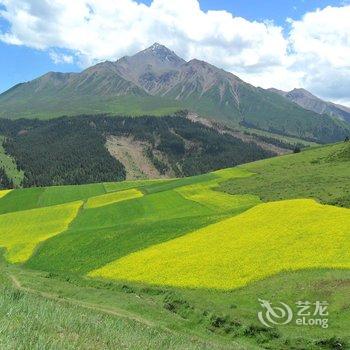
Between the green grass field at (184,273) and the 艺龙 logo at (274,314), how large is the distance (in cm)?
68

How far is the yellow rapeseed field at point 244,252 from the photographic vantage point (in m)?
43.9

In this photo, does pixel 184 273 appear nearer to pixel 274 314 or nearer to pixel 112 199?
pixel 274 314

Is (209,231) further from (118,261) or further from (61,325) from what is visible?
(61,325)

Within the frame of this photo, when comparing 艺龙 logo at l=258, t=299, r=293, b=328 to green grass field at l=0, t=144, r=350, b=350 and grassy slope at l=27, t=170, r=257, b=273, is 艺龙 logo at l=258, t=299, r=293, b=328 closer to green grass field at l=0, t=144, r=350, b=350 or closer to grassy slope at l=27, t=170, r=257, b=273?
green grass field at l=0, t=144, r=350, b=350

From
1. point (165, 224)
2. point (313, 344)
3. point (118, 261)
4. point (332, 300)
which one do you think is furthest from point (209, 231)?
point (313, 344)

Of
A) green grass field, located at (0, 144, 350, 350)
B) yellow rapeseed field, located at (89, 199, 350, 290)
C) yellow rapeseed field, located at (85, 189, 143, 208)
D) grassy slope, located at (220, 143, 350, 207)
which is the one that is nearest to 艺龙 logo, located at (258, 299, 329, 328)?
green grass field, located at (0, 144, 350, 350)

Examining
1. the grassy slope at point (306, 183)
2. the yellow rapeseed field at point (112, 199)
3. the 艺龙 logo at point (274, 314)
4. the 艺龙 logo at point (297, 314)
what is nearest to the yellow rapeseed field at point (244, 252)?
the 艺龙 logo at point (274, 314)

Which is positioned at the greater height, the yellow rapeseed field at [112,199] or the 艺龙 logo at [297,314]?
the yellow rapeseed field at [112,199]

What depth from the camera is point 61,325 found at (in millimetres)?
14203

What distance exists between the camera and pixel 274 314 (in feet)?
112

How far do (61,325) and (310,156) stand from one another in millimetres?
153667

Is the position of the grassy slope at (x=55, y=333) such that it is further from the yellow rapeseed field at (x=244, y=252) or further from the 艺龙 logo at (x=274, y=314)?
the yellow rapeseed field at (x=244, y=252)

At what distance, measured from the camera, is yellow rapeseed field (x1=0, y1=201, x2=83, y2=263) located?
231 feet

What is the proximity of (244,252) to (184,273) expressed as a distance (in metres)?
7.22
